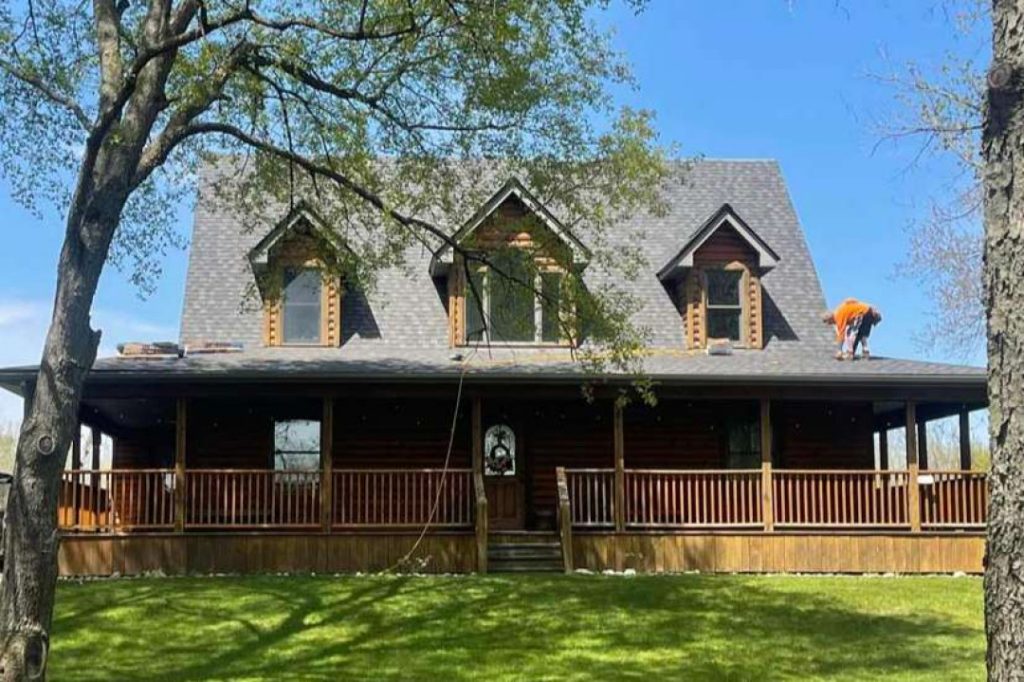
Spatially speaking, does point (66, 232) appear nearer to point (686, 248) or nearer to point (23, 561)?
point (23, 561)

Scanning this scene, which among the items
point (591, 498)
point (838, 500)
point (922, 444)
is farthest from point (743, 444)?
point (922, 444)

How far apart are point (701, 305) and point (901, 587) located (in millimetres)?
5981

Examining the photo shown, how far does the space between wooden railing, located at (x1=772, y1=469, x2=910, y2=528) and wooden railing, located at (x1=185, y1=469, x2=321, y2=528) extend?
6892 millimetres

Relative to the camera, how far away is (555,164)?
14320 millimetres

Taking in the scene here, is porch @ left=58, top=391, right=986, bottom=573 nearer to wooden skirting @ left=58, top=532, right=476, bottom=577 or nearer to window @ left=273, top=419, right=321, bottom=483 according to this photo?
wooden skirting @ left=58, top=532, right=476, bottom=577

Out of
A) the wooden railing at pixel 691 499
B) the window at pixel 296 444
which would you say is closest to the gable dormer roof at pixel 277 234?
the window at pixel 296 444

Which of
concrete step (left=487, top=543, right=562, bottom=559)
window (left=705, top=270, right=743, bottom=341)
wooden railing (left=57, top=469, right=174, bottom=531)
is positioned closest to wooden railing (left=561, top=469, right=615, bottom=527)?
concrete step (left=487, top=543, right=562, bottom=559)

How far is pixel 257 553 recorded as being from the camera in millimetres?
15633

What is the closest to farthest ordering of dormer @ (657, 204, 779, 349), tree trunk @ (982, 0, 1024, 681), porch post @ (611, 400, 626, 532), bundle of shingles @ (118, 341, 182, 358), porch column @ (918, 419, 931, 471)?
tree trunk @ (982, 0, 1024, 681)
porch post @ (611, 400, 626, 532)
bundle of shingles @ (118, 341, 182, 358)
dormer @ (657, 204, 779, 349)
porch column @ (918, 419, 931, 471)

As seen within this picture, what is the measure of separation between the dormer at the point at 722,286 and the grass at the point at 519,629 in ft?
15.9

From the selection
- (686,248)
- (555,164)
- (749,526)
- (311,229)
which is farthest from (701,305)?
(311,229)

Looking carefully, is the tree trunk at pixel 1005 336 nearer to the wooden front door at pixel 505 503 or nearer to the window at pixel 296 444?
the wooden front door at pixel 505 503

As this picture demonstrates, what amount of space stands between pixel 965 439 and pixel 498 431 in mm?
7433

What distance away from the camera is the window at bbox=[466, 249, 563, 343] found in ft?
46.6
